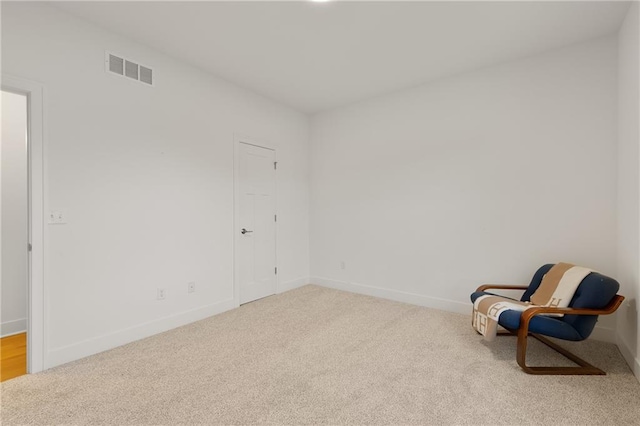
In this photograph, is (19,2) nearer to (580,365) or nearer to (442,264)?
(442,264)

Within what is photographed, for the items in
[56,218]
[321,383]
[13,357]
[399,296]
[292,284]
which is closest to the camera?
[321,383]

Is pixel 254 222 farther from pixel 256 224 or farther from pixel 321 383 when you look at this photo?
pixel 321 383

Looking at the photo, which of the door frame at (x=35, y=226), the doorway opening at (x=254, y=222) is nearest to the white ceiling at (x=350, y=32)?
the door frame at (x=35, y=226)

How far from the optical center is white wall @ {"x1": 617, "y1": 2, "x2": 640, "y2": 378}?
225cm

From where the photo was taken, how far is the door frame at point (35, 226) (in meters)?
2.29

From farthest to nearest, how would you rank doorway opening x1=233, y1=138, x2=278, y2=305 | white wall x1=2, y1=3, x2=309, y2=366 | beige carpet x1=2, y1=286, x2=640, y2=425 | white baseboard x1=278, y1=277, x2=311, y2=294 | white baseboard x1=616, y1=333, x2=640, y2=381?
white baseboard x1=278, y1=277, x2=311, y2=294, doorway opening x1=233, y1=138, x2=278, y2=305, white wall x1=2, y1=3, x2=309, y2=366, white baseboard x1=616, y1=333, x2=640, y2=381, beige carpet x1=2, y1=286, x2=640, y2=425

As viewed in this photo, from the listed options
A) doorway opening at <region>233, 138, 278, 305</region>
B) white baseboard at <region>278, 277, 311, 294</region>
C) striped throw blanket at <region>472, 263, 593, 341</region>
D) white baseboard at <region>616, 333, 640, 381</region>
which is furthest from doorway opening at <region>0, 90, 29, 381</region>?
white baseboard at <region>616, 333, 640, 381</region>

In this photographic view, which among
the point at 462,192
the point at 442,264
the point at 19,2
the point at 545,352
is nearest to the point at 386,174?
the point at 462,192

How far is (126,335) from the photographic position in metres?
2.80

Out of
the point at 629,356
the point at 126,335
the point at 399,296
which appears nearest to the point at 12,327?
the point at 126,335

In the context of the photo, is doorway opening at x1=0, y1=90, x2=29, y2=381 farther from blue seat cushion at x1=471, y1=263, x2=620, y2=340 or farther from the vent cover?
blue seat cushion at x1=471, y1=263, x2=620, y2=340

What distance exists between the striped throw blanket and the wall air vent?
12.8ft

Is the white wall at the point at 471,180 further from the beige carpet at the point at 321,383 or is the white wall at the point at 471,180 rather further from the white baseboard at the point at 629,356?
the beige carpet at the point at 321,383

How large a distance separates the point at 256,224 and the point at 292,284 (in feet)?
4.00
